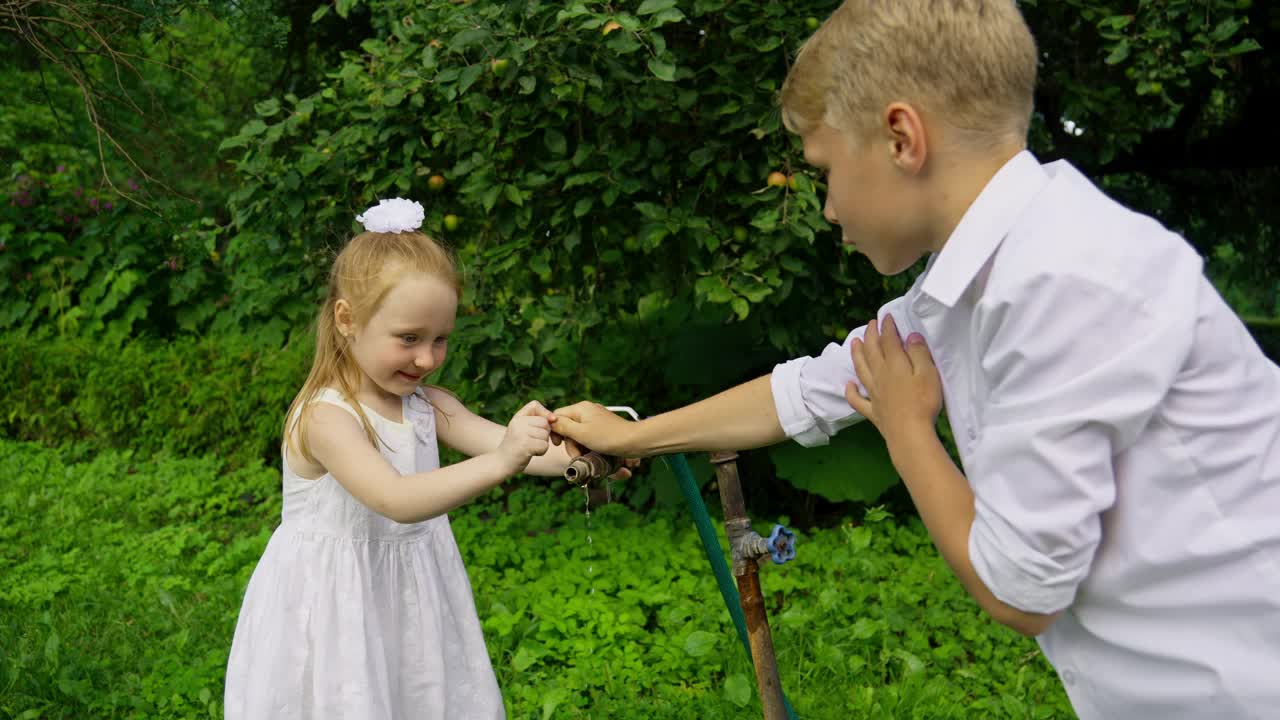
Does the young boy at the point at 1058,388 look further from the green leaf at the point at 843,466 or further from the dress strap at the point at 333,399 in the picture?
the green leaf at the point at 843,466

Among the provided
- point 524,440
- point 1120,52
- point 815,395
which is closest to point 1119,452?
point 815,395

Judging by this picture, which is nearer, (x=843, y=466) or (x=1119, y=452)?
(x=1119, y=452)

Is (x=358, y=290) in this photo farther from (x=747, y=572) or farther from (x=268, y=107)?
(x=268, y=107)

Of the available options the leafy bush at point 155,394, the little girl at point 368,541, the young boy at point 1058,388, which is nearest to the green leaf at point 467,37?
the little girl at point 368,541

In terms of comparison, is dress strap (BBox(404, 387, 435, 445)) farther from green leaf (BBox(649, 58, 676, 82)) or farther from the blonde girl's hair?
green leaf (BBox(649, 58, 676, 82))

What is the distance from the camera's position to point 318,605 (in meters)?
2.30

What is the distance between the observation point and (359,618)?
7.50 feet

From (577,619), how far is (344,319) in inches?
74.4

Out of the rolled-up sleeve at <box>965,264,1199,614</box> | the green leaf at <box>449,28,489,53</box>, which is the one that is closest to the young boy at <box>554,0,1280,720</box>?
the rolled-up sleeve at <box>965,264,1199,614</box>

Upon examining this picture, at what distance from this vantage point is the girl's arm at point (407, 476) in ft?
6.93

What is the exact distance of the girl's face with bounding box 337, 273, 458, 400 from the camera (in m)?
2.30

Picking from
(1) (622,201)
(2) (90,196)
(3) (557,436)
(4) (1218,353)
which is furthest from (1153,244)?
(2) (90,196)

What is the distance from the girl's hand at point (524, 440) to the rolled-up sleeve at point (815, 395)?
1.54 feet

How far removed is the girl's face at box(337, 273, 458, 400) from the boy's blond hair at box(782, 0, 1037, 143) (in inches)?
42.2
